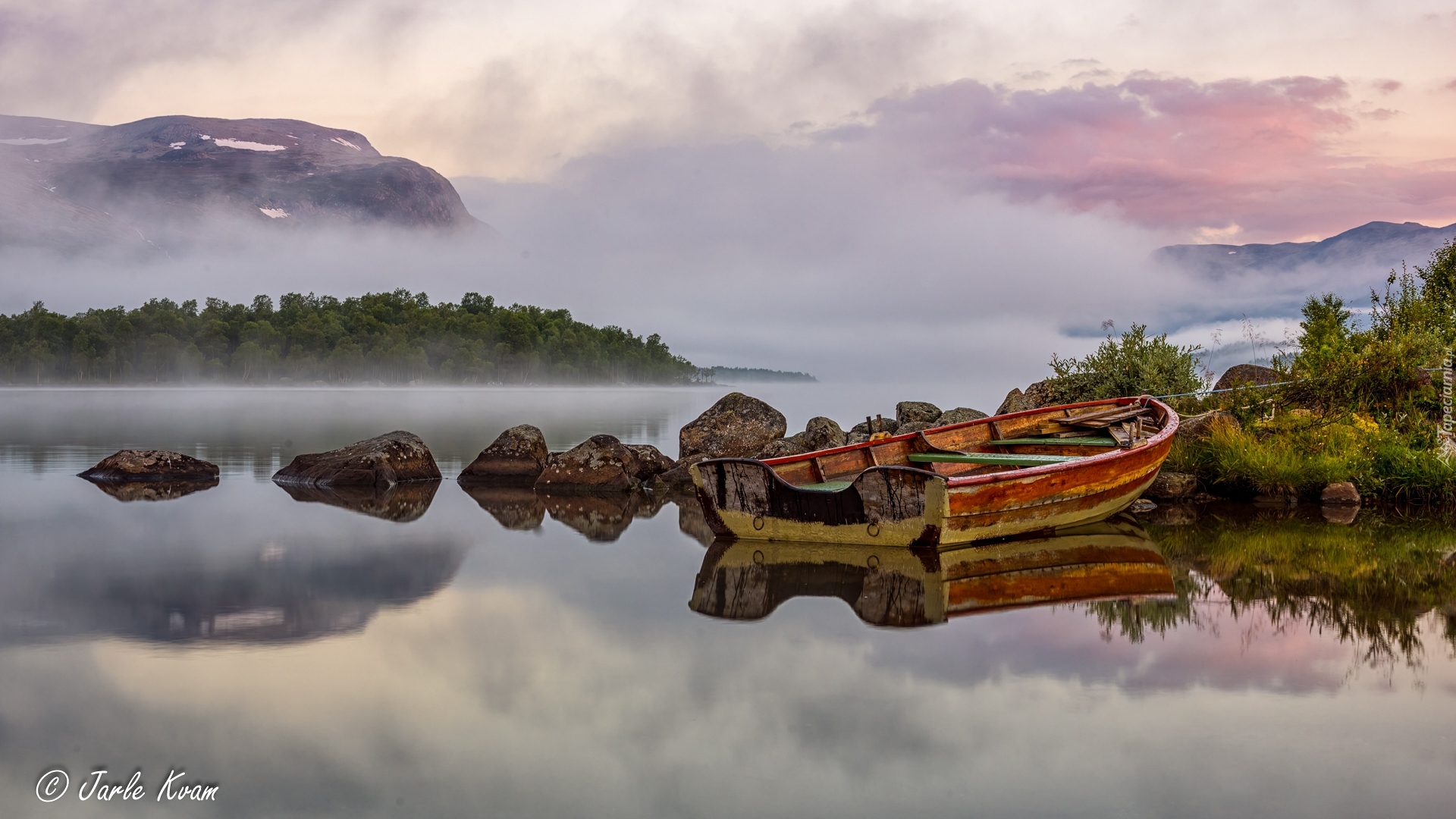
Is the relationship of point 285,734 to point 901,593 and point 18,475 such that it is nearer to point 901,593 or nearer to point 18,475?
point 901,593

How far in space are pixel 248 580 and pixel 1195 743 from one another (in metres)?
8.12

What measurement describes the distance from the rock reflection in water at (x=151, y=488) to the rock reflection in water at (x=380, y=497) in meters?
1.53

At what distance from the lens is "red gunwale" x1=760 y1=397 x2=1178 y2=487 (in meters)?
10.2

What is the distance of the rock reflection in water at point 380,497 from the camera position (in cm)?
1428

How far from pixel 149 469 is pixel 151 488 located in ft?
5.47

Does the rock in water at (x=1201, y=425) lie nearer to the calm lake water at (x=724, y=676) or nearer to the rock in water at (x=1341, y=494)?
the rock in water at (x=1341, y=494)

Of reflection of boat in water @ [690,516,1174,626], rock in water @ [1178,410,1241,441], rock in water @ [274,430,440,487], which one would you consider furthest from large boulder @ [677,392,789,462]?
reflection of boat in water @ [690,516,1174,626]

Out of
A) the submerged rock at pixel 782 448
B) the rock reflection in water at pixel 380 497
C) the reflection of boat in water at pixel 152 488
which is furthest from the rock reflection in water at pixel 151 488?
the submerged rock at pixel 782 448

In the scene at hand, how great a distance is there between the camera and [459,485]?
17891 mm

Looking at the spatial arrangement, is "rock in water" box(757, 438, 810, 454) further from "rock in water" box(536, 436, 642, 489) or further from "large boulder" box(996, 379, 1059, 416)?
"large boulder" box(996, 379, 1059, 416)

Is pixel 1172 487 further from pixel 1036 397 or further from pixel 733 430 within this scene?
pixel 733 430

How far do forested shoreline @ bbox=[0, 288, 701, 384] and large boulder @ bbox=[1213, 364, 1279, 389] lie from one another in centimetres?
16663

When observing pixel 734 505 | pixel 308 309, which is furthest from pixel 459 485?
pixel 308 309

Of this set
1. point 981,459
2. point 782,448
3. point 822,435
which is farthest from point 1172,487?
point 782,448
